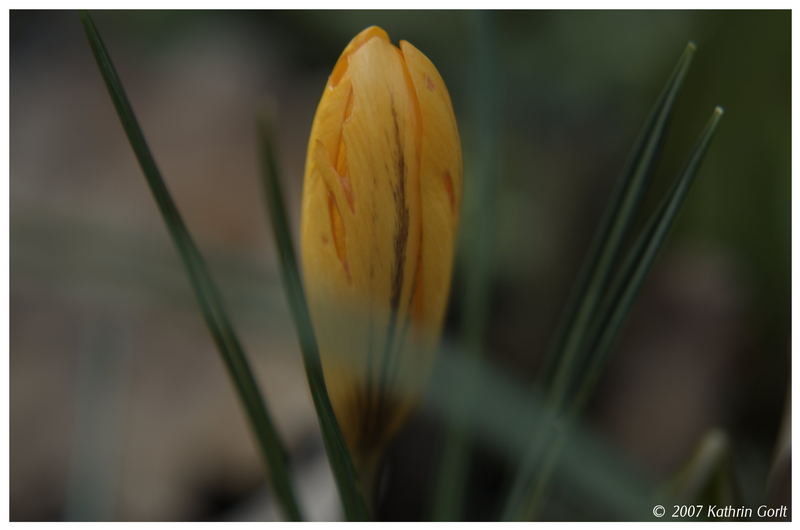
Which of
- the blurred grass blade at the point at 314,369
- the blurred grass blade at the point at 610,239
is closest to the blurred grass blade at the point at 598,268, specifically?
the blurred grass blade at the point at 610,239

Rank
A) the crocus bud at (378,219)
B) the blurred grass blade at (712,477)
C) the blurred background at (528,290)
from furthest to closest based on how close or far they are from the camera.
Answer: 1. the blurred background at (528,290)
2. the blurred grass blade at (712,477)
3. the crocus bud at (378,219)

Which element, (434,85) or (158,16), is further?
(158,16)

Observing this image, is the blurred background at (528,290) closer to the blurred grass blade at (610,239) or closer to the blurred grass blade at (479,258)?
the blurred grass blade at (479,258)

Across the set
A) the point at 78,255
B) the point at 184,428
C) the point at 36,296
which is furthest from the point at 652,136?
the point at 36,296

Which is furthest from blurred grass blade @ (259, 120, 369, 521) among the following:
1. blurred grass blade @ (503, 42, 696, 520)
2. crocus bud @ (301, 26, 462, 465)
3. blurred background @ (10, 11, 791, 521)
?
blurred background @ (10, 11, 791, 521)

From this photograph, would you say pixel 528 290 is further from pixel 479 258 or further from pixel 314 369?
pixel 314 369

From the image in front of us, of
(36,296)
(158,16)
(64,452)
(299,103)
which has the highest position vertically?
(158,16)

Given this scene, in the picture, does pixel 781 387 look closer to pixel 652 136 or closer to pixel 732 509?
pixel 732 509
